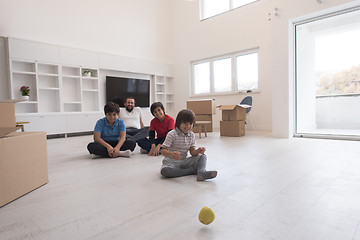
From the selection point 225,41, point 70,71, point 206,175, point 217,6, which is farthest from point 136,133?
point 217,6

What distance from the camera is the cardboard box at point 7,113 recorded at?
177 centimetres

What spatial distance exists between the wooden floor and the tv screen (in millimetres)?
4399

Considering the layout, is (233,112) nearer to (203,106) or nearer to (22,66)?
(203,106)

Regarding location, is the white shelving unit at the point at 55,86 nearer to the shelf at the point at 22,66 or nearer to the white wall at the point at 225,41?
the shelf at the point at 22,66

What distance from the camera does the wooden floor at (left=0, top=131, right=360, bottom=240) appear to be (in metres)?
1.00

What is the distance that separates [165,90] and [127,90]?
145 centimetres

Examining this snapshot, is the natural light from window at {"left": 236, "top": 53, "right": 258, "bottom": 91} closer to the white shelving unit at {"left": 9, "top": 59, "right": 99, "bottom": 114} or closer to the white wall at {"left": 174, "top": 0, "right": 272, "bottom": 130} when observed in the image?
the white wall at {"left": 174, "top": 0, "right": 272, "bottom": 130}

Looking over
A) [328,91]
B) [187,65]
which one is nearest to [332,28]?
[328,91]

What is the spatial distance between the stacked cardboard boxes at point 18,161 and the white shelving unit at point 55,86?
149 inches

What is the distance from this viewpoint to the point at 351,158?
2398mm

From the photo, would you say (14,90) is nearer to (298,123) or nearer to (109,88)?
(109,88)

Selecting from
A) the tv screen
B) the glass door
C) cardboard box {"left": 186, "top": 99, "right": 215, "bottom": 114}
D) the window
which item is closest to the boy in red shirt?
cardboard box {"left": 186, "top": 99, "right": 215, "bottom": 114}

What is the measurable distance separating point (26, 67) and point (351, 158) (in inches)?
240

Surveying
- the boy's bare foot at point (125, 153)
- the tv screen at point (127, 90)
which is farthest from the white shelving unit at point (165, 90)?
the boy's bare foot at point (125, 153)
